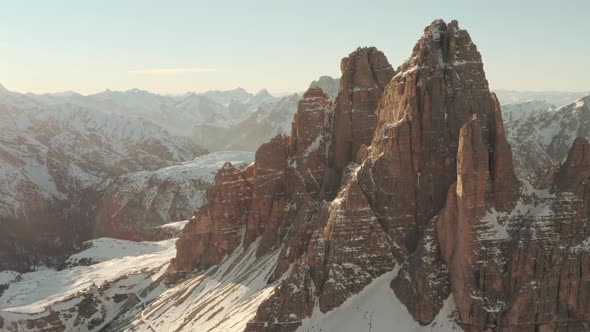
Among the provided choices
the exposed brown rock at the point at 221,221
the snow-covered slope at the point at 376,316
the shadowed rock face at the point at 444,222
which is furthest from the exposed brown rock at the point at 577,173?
the exposed brown rock at the point at 221,221

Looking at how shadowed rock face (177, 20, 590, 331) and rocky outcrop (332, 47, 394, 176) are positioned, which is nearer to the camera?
shadowed rock face (177, 20, 590, 331)

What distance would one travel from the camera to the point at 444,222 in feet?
395

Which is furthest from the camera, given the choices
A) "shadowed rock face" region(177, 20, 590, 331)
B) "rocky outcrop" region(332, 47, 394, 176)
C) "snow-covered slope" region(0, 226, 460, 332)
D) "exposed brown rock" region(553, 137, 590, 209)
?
"rocky outcrop" region(332, 47, 394, 176)

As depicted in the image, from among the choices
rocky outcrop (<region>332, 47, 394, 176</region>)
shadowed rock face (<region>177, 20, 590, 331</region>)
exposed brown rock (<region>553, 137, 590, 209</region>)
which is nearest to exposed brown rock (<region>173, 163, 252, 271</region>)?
shadowed rock face (<region>177, 20, 590, 331</region>)

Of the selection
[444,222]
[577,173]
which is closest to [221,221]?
[444,222]

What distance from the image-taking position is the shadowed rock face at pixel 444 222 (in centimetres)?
11006

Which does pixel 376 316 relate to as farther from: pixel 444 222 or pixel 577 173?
pixel 577 173

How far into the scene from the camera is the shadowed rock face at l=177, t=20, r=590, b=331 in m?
110

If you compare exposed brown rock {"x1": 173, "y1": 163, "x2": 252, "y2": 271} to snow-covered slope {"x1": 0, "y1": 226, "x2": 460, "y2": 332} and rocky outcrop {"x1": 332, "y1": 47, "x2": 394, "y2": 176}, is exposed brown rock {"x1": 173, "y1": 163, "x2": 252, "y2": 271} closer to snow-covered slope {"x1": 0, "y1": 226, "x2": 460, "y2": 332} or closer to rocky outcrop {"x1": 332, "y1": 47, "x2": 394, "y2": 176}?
snow-covered slope {"x1": 0, "y1": 226, "x2": 460, "y2": 332}

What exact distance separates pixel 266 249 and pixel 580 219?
268 feet

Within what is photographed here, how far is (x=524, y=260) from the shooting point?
362ft

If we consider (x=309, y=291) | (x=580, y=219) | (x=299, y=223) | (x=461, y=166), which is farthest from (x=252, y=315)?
(x=580, y=219)

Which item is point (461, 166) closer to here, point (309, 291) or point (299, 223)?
point (309, 291)

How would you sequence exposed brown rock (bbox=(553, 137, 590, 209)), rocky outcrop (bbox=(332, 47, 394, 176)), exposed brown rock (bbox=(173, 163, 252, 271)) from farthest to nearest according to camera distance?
exposed brown rock (bbox=(173, 163, 252, 271)) < rocky outcrop (bbox=(332, 47, 394, 176)) < exposed brown rock (bbox=(553, 137, 590, 209))
